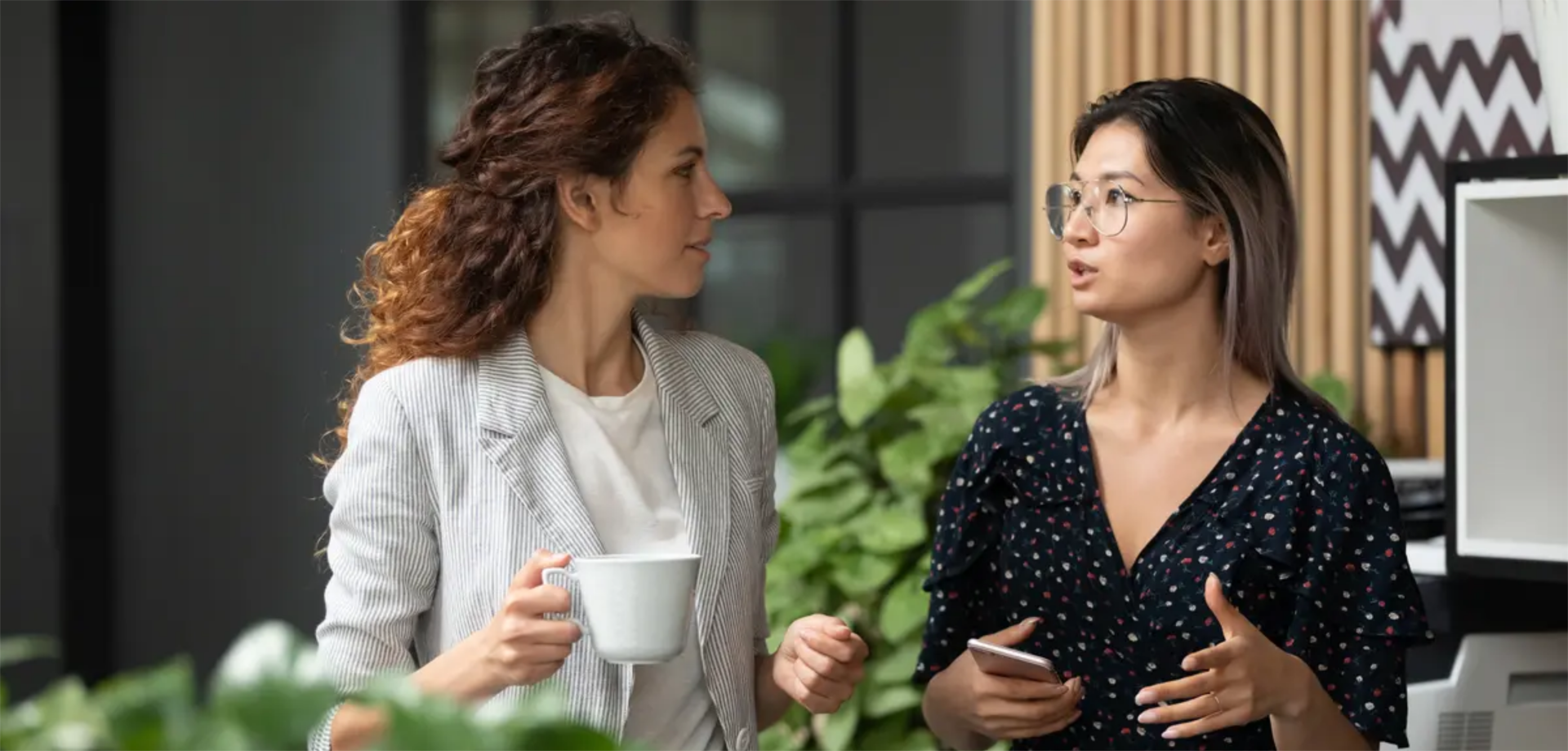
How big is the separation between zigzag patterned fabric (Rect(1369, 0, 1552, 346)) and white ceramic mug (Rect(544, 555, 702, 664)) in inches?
85.1

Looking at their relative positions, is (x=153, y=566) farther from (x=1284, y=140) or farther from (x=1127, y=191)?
(x=1127, y=191)

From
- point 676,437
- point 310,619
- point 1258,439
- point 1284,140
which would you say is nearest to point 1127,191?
point 1258,439

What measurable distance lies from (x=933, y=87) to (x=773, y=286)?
66 cm

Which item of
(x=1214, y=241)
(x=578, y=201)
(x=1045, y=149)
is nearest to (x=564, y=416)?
(x=578, y=201)

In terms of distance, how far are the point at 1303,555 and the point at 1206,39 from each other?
1.88 m

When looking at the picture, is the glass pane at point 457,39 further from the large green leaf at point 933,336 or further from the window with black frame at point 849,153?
the large green leaf at point 933,336

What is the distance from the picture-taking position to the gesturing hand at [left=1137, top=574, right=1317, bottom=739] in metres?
1.59

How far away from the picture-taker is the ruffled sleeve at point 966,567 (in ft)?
6.43

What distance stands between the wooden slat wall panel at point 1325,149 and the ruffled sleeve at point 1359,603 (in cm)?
141

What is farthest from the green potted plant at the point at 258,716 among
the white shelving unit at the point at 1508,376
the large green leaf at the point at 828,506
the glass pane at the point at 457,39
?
the glass pane at the point at 457,39

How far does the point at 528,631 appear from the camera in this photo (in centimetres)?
139

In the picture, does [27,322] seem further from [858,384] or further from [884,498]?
[884,498]

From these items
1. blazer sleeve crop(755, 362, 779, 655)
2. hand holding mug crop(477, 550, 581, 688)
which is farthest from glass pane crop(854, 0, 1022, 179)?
hand holding mug crop(477, 550, 581, 688)

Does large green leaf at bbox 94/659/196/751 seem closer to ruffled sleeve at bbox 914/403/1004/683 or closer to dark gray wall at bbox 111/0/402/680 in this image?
ruffled sleeve at bbox 914/403/1004/683
